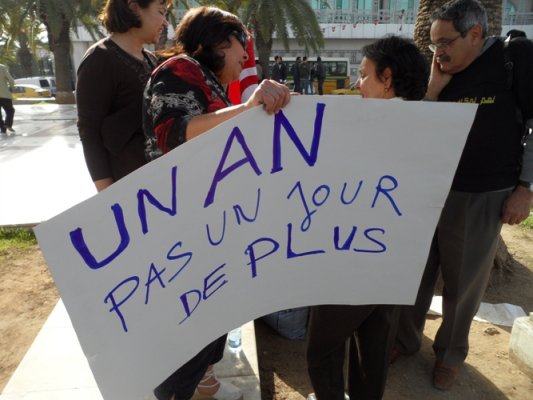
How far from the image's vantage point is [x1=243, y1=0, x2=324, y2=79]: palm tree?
46.8ft

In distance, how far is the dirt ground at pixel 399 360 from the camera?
208cm

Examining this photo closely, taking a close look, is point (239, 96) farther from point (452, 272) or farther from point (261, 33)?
point (261, 33)

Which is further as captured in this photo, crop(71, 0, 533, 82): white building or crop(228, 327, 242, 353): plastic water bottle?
crop(71, 0, 533, 82): white building

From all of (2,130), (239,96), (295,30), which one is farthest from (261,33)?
(239,96)

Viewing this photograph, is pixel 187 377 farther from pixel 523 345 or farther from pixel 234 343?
pixel 523 345

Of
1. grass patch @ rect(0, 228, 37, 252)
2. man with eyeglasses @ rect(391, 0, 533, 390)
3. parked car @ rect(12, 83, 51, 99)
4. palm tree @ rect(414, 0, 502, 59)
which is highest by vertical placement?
palm tree @ rect(414, 0, 502, 59)

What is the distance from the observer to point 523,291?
305 cm

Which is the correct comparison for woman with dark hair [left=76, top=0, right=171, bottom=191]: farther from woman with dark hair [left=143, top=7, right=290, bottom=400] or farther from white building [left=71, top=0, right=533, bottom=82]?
white building [left=71, top=0, right=533, bottom=82]

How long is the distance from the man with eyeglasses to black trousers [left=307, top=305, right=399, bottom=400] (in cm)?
60

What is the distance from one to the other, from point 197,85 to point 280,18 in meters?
14.4

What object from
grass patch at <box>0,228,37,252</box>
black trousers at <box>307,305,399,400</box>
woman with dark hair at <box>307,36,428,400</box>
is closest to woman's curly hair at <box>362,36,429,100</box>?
woman with dark hair at <box>307,36,428,400</box>

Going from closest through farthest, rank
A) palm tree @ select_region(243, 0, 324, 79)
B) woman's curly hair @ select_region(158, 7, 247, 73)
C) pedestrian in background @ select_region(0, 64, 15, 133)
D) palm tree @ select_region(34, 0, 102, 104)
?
woman's curly hair @ select_region(158, 7, 247, 73), pedestrian in background @ select_region(0, 64, 15, 133), palm tree @ select_region(34, 0, 102, 104), palm tree @ select_region(243, 0, 324, 79)

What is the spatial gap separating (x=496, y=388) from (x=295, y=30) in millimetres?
14864

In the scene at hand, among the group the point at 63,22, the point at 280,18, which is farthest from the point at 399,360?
the point at 63,22
